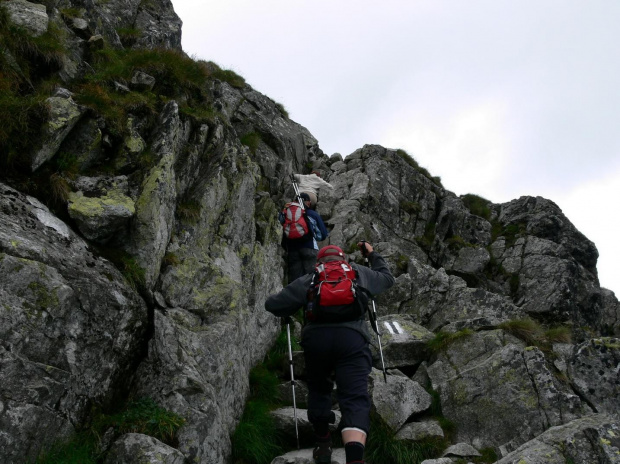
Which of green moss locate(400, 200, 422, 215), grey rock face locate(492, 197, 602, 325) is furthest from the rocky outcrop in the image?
green moss locate(400, 200, 422, 215)

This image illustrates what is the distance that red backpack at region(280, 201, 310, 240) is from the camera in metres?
14.9

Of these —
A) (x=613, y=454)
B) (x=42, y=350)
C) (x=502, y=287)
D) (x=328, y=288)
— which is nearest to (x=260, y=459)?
(x=328, y=288)

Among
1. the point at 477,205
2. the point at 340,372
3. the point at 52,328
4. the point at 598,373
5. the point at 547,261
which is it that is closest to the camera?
the point at 52,328

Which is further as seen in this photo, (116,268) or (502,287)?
(502,287)

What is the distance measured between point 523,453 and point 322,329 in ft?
12.8

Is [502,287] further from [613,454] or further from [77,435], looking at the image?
[77,435]

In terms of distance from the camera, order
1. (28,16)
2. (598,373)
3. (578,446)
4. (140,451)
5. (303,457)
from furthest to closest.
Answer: (28,16) < (598,373) < (303,457) < (578,446) < (140,451)

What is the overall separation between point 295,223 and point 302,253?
1057 millimetres

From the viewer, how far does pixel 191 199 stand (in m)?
12.1

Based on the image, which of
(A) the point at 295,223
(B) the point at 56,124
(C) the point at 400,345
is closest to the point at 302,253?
(A) the point at 295,223

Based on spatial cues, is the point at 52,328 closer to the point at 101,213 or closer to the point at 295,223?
the point at 101,213

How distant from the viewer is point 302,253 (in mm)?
15281

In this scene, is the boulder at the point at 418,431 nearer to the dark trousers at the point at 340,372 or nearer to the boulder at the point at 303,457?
the boulder at the point at 303,457

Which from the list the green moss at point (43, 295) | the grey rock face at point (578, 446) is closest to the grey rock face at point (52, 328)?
the green moss at point (43, 295)
